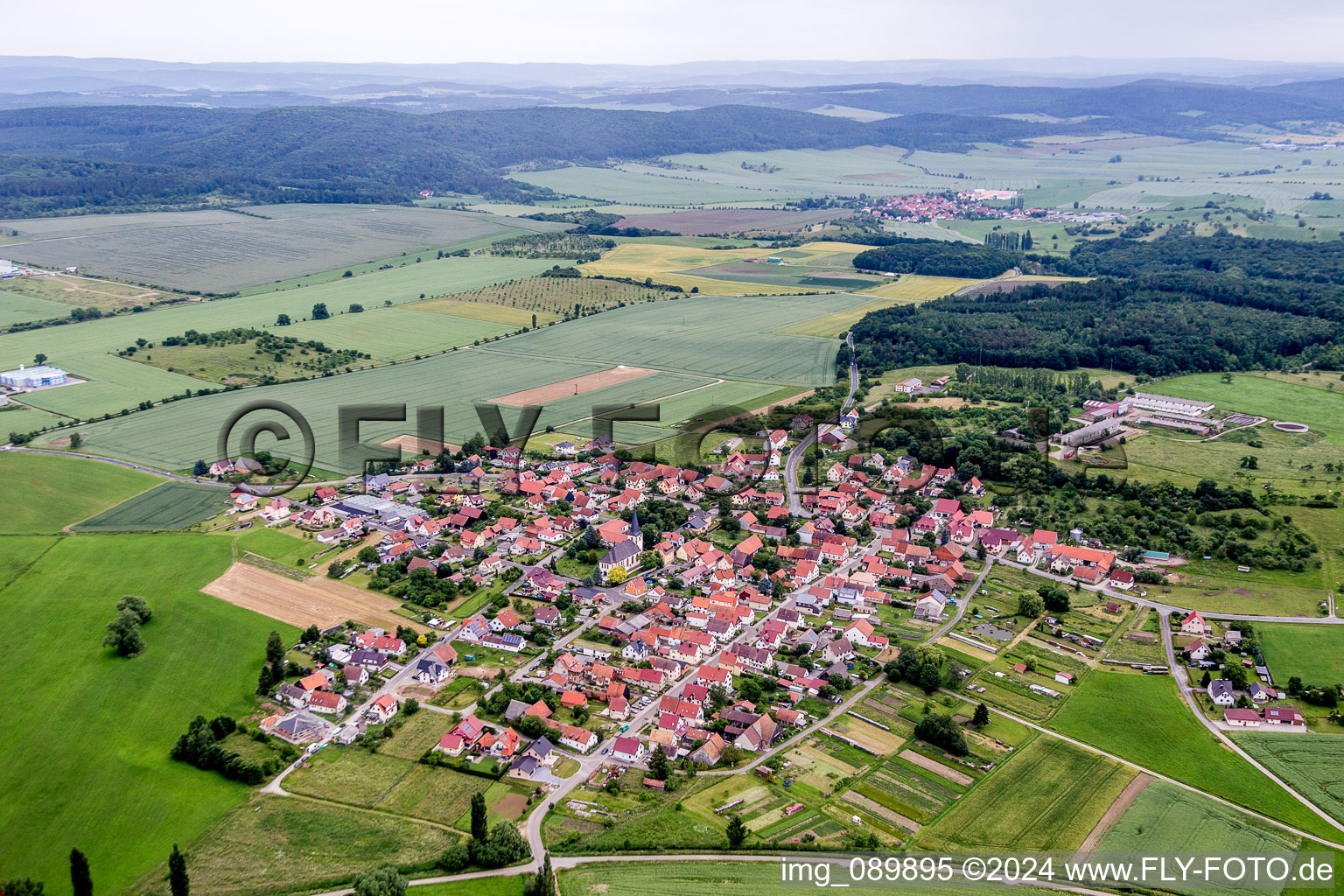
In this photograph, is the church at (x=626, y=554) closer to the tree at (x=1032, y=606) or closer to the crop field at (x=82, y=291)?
the tree at (x=1032, y=606)

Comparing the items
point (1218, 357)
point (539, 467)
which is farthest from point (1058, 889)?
point (1218, 357)

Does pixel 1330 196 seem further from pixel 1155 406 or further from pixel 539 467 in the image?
pixel 539 467

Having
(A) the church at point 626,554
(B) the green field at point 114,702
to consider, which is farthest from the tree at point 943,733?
(B) the green field at point 114,702

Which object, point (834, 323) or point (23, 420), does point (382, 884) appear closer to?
point (23, 420)

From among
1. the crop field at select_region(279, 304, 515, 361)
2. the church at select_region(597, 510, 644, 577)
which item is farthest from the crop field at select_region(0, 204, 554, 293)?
the church at select_region(597, 510, 644, 577)

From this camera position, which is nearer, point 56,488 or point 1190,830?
point 1190,830

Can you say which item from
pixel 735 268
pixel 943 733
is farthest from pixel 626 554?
pixel 735 268
